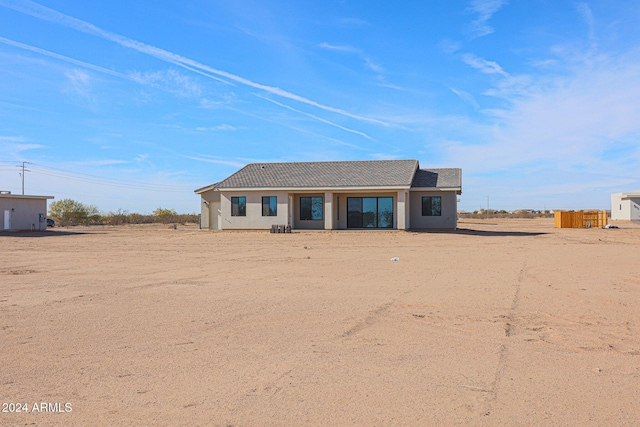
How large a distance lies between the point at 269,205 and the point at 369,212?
6072 millimetres

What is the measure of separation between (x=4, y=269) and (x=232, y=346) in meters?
11.1

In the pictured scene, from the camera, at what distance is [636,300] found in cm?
933

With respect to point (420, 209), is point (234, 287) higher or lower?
lower

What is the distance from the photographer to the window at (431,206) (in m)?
33.4

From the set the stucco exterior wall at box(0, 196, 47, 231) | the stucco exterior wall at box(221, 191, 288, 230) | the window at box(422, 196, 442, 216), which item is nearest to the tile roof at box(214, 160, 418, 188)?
the stucco exterior wall at box(221, 191, 288, 230)

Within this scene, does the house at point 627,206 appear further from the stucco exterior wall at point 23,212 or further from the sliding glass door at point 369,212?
the stucco exterior wall at point 23,212

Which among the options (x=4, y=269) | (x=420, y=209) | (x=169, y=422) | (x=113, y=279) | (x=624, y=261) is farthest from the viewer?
(x=420, y=209)

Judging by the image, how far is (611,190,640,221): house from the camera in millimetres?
51603

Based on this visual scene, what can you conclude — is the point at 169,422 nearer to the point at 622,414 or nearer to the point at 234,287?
the point at 622,414

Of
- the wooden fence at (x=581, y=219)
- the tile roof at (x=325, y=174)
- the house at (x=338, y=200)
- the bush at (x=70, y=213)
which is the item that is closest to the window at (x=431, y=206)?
the house at (x=338, y=200)

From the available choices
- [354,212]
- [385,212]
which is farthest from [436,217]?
[354,212]

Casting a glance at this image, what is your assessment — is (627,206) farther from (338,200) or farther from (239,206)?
(239,206)

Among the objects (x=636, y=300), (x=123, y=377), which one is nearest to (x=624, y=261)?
(x=636, y=300)

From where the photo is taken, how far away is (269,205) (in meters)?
33.6
